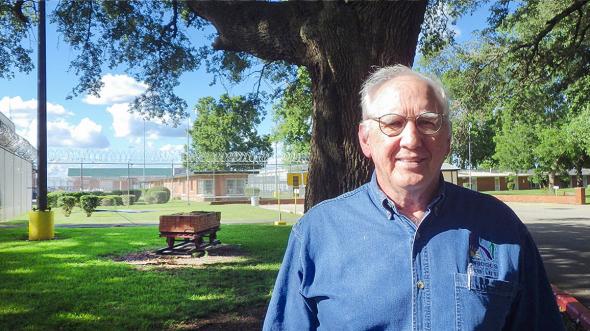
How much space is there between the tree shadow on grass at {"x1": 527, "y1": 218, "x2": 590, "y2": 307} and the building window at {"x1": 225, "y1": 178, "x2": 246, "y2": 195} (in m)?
26.3

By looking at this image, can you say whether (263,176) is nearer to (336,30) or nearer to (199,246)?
(199,246)

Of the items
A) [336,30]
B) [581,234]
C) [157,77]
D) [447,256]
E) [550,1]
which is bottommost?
[581,234]

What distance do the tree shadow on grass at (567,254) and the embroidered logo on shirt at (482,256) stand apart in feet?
20.3

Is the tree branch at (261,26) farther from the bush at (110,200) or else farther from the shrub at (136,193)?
the shrub at (136,193)

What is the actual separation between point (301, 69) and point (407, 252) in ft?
33.5

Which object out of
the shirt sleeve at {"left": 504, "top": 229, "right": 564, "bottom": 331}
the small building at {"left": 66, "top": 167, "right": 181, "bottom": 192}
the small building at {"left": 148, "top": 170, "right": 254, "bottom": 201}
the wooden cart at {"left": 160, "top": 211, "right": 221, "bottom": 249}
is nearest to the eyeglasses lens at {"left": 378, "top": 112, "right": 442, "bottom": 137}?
the shirt sleeve at {"left": 504, "top": 229, "right": 564, "bottom": 331}

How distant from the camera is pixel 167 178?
185 feet

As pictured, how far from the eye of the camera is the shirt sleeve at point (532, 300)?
74.4 inches

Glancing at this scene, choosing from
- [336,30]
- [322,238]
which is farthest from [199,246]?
[322,238]

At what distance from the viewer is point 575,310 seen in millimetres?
6359

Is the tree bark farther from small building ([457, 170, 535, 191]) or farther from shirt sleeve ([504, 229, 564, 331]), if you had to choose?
small building ([457, 170, 535, 191])

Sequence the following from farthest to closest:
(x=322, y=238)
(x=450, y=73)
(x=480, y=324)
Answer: (x=450, y=73) < (x=322, y=238) < (x=480, y=324)

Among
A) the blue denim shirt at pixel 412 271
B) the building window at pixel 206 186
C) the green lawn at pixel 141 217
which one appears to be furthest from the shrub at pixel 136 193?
the blue denim shirt at pixel 412 271

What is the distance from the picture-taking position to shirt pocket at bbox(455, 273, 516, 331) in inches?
69.6
